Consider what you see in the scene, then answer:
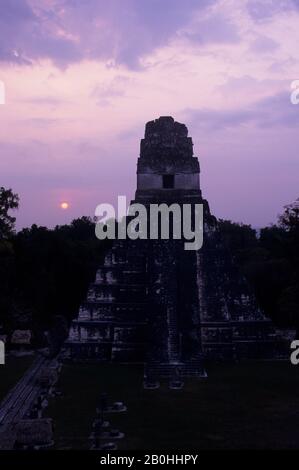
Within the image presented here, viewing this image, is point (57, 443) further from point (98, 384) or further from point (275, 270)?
point (275, 270)

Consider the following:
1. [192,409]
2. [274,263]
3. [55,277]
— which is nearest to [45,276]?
[55,277]

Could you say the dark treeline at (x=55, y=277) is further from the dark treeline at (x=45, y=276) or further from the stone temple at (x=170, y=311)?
the stone temple at (x=170, y=311)

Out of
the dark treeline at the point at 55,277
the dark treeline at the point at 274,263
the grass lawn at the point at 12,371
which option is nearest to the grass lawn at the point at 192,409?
the grass lawn at the point at 12,371

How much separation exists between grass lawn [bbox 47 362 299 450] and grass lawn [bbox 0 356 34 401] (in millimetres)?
1712

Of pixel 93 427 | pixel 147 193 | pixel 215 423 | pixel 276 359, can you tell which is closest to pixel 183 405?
pixel 215 423

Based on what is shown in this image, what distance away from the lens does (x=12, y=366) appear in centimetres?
2361

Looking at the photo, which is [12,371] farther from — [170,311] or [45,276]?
[45,276]

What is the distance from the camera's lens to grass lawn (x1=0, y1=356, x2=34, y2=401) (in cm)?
1948

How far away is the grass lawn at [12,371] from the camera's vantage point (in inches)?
767

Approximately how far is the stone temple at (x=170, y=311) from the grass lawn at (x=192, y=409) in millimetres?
1442

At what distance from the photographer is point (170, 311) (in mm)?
22969

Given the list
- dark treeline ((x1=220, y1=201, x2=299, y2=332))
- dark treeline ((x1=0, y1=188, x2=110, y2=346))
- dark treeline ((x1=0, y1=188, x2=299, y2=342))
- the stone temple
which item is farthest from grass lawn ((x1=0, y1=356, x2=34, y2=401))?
dark treeline ((x1=220, y1=201, x2=299, y2=332))

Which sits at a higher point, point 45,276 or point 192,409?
point 45,276

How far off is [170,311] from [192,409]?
741 cm
